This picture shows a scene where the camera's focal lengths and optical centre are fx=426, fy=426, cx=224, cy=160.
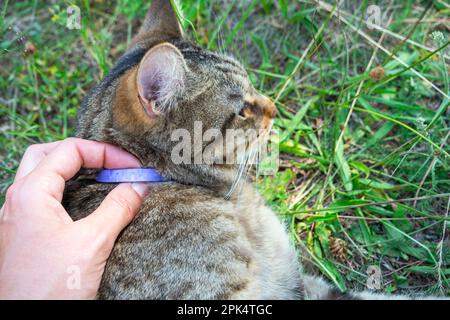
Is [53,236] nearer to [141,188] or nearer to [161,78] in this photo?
[141,188]

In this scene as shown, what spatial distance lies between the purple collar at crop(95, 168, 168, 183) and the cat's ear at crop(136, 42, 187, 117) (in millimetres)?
259

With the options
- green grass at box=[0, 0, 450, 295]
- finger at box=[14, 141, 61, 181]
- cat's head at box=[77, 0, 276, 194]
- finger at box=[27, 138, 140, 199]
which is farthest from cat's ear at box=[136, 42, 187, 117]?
green grass at box=[0, 0, 450, 295]

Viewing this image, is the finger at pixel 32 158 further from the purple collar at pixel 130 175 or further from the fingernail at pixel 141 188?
the fingernail at pixel 141 188

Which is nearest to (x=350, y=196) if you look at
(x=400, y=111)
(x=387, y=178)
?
(x=387, y=178)

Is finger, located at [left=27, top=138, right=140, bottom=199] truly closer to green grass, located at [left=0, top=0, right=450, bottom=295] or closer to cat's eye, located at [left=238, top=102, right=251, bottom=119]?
cat's eye, located at [left=238, top=102, right=251, bottom=119]

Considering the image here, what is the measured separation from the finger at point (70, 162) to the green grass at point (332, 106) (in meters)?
0.74

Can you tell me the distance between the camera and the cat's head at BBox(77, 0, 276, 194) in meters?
1.62

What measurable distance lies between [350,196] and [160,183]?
1.14 meters

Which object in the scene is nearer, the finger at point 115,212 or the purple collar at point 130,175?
the finger at point 115,212

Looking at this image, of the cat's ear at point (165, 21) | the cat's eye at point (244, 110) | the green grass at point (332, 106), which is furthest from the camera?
the green grass at point (332, 106)

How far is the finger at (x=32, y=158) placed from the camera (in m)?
1.79

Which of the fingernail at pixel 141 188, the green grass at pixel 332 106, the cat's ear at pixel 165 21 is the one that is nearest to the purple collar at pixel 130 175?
the fingernail at pixel 141 188
